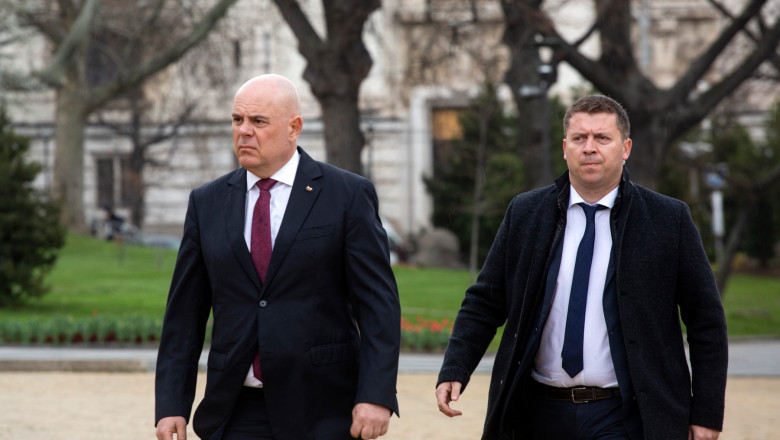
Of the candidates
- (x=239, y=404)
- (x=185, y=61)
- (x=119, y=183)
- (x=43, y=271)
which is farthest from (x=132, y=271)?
(x=239, y=404)

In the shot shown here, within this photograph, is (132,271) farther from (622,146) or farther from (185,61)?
(622,146)

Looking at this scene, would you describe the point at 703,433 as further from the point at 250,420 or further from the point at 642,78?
the point at 642,78

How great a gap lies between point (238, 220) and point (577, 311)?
1259 mm

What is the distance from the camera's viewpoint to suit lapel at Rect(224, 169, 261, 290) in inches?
188

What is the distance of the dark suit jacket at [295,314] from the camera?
471 centimetres

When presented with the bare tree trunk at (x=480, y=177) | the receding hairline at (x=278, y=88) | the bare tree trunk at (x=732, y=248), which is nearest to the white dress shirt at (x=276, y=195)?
the receding hairline at (x=278, y=88)

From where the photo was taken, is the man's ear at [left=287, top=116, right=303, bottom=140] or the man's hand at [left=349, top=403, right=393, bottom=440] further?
the man's ear at [left=287, top=116, right=303, bottom=140]

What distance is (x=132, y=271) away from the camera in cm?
2800

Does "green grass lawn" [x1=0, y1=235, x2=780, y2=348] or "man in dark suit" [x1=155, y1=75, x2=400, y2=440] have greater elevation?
"man in dark suit" [x1=155, y1=75, x2=400, y2=440]

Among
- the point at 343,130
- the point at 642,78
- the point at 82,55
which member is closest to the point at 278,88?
the point at 642,78

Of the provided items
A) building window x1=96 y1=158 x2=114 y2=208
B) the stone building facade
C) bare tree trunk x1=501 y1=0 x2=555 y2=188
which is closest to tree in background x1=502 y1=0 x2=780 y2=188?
bare tree trunk x1=501 y1=0 x2=555 y2=188

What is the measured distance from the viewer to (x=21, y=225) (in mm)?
19875

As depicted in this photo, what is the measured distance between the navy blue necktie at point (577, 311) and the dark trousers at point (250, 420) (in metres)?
1.08

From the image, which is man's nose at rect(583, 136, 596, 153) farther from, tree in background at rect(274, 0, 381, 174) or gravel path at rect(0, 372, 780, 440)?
tree in background at rect(274, 0, 381, 174)
